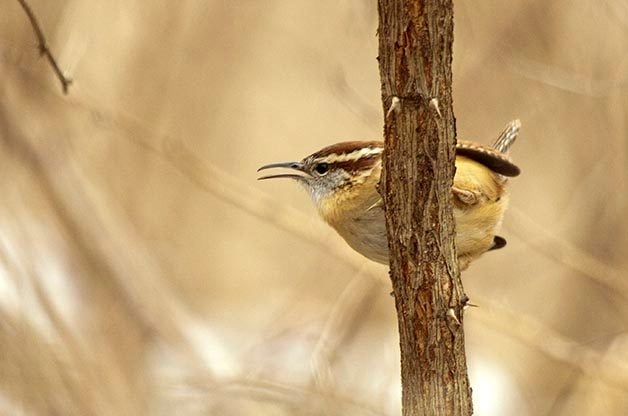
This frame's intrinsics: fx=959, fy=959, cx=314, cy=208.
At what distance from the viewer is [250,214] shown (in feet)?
22.4

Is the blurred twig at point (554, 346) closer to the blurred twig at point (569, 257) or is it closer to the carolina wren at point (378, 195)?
the blurred twig at point (569, 257)

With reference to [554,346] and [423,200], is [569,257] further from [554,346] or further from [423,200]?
[423,200]

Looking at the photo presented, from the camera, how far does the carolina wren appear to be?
3904mm

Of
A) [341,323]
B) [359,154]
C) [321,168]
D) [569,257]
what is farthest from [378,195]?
[569,257]

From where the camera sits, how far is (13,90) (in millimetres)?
5180

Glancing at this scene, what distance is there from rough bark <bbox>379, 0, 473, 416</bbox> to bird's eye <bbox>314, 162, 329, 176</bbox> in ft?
4.80

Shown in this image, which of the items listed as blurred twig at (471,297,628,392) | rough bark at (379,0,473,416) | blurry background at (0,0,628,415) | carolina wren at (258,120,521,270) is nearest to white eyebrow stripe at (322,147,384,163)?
carolina wren at (258,120,521,270)

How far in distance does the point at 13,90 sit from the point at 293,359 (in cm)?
248

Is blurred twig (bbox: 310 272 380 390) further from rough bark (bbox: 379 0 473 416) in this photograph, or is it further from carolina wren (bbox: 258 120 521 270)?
rough bark (bbox: 379 0 473 416)

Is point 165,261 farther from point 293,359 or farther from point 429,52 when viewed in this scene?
point 429,52

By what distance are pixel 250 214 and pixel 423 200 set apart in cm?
415

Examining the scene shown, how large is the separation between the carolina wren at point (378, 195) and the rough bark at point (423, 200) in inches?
39.8

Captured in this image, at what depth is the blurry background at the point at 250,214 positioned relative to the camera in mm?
5152

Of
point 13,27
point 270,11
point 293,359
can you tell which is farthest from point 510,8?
point 13,27
